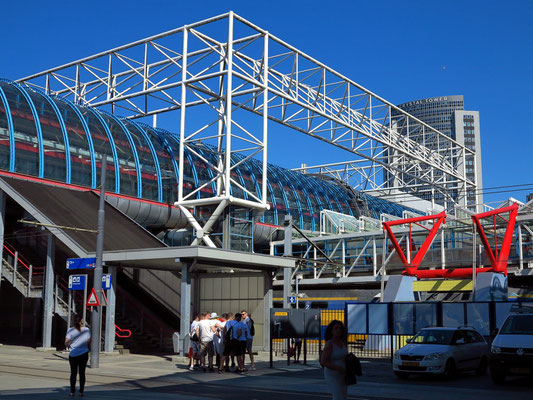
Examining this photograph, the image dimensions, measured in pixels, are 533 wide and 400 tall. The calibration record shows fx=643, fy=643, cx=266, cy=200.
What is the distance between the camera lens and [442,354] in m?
17.5

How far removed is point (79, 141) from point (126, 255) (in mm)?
11713

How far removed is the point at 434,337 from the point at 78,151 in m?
21.9

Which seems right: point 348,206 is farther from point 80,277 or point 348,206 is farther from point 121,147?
point 80,277

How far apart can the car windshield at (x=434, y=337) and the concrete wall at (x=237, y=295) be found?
9827mm

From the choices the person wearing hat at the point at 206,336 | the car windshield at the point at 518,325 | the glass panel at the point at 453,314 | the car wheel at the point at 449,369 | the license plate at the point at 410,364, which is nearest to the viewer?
the car windshield at the point at 518,325

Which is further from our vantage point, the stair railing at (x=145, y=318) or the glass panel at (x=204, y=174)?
the glass panel at (x=204, y=174)

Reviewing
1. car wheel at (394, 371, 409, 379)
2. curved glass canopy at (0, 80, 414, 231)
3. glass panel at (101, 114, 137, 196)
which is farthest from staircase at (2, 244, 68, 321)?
car wheel at (394, 371, 409, 379)

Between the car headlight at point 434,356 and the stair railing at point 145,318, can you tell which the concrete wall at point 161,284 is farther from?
the car headlight at point 434,356

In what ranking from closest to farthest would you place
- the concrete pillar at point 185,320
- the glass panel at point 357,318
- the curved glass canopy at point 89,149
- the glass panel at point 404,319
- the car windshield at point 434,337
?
1. the car windshield at point 434,337
2. the concrete pillar at point 185,320
3. the glass panel at point 404,319
4. the glass panel at point 357,318
5. the curved glass canopy at point 89,149

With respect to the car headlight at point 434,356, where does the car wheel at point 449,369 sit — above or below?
below

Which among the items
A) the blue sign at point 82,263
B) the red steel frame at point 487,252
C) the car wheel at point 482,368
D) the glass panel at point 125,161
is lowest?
the car wheel at point 482,368

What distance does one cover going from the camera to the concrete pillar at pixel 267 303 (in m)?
27.1

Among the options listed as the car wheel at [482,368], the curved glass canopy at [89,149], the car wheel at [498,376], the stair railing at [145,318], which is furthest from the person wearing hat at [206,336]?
the curved glass canopy at [89,149]

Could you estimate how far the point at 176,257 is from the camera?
2336cm
